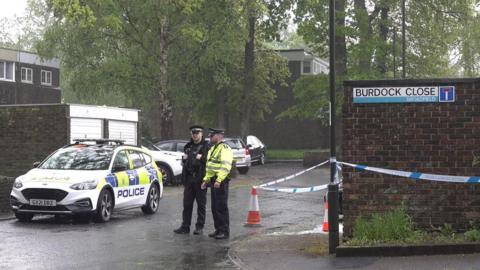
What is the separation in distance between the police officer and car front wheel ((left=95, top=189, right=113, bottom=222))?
1868 millimetres

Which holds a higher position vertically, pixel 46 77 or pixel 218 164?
pixel 46 77

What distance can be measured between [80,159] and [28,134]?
7821mm

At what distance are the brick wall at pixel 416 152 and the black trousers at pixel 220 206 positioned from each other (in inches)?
94.5

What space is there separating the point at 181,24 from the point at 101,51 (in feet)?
18.2

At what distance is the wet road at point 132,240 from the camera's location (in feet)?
29.6

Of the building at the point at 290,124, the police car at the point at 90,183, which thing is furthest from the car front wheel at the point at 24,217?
the building at the point at 290,124

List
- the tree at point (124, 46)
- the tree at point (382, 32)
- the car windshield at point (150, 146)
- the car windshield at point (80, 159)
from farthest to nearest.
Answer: the tree at point (382, 32) → the tree at point (124, 46) → the car windshield at point (150, 146) → the car windshield at point (80, 159)

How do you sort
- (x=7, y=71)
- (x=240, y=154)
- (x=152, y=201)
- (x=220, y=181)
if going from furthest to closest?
(x=7, y=71)
(x=240, y=154)
(x=152, y=201)
(x=220, y=181)

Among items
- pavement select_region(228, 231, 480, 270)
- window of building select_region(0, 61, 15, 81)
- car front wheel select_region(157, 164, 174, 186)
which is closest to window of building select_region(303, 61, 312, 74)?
window of building select_region(0, 61, 15, 81)

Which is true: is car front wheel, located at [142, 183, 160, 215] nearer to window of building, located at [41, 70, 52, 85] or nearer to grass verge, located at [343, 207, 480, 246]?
grass verge, located at [343, 207, 480, 246]

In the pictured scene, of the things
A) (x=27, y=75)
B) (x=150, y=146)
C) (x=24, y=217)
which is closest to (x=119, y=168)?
(x=24, y=217)

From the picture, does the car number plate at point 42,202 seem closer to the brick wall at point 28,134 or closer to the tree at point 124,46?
the brick wall at point 28,134

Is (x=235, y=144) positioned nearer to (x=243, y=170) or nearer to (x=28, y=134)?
(x=243, y=170)

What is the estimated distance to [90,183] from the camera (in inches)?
507
